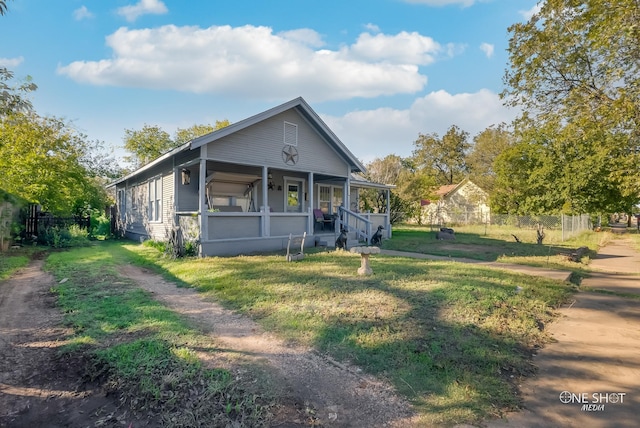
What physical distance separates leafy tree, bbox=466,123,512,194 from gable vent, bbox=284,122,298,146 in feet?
109

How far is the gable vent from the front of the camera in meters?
12.6

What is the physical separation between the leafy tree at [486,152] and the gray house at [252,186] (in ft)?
100

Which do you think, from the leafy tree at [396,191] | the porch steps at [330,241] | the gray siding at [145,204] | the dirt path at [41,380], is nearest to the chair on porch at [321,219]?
the porch steps at [330,241]

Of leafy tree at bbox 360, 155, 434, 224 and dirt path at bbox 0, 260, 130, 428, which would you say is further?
leafy tree at bbox 360, 155, 434, 224

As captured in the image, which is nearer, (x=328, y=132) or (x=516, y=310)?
(x=516, y=310)

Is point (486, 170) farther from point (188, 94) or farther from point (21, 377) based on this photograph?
point (21, 377)

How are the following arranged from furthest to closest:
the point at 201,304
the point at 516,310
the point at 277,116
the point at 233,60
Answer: the point at 233,60
the point at 277,116
the point at 201,304
the point at 516,310

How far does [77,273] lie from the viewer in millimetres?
7609

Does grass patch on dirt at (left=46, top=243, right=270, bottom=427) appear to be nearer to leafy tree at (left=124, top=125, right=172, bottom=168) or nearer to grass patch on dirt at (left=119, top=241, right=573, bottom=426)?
grass patch on dirt at (left=119, top=241, right=573, bottom=426)

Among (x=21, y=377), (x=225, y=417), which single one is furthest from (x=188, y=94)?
(x=225, y=417)

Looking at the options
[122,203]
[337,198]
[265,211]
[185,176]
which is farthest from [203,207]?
[122,203]

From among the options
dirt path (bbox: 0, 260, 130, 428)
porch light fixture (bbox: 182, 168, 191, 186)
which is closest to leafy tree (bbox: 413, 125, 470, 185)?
porch light fixture (bbox: 182, 168, 191, 186)

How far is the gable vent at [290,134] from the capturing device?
12602 mm

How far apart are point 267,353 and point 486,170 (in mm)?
45805
